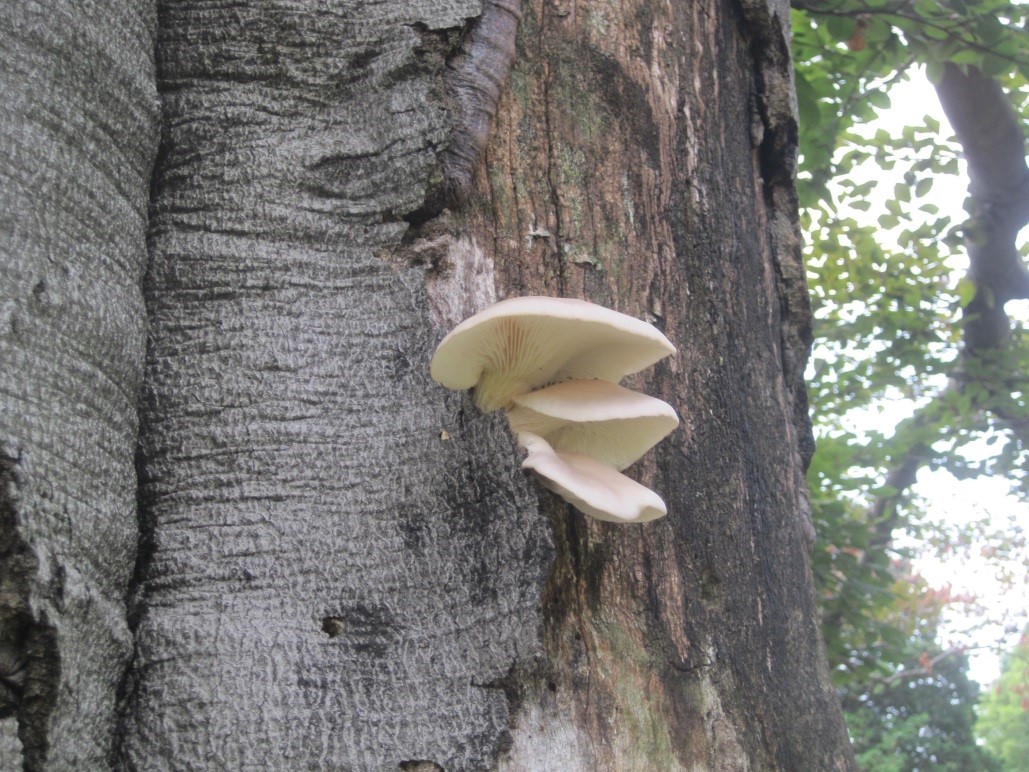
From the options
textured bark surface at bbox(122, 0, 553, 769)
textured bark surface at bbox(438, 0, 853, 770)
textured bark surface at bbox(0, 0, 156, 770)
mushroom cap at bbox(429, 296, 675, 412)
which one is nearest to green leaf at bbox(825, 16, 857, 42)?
textured bark surface at bbox(438, 0, 853, 770)

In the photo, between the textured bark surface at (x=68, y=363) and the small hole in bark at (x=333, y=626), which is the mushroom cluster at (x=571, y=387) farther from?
the textured bark surface at (x=68, y=363)

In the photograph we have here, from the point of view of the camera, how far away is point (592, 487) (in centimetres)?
127

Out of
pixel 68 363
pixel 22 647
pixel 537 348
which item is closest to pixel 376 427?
pixel 537 348

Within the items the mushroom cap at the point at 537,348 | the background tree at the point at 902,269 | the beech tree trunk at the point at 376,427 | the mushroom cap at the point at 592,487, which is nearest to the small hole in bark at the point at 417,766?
the beech tree trunk at the point at 376,427

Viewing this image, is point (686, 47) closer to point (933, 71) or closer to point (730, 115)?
point (730, 115)

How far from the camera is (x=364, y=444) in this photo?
139 centimetres

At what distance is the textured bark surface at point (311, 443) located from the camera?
1241mm

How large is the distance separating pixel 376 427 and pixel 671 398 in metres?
0.55

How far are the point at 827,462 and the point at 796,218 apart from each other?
3120 millimetres

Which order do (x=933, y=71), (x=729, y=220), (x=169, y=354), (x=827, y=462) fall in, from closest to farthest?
(x=169, y=354) → (x=729, y=220) → (x=933, y=71) → (x=827, y=462)

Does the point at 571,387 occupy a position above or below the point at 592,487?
above

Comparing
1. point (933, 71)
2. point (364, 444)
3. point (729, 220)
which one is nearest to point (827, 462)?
point (933, 71)

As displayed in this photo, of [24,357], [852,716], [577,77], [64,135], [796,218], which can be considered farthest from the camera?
[852,716]

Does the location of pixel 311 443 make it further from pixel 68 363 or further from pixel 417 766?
pixel 417 766
